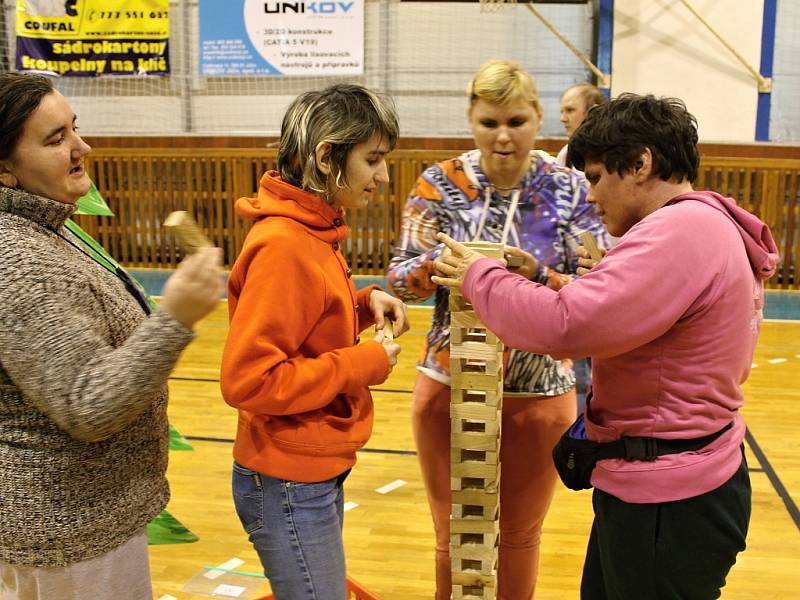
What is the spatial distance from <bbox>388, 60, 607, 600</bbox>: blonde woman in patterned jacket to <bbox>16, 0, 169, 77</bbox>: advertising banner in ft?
23.8

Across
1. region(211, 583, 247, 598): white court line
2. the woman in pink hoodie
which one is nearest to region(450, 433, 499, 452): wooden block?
the woman in pink hoodie

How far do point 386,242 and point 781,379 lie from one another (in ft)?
12.8

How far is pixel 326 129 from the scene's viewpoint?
5.24ft

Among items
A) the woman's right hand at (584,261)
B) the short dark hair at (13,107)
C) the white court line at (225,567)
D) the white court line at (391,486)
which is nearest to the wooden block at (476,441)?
the woman's right hand at (584,261)

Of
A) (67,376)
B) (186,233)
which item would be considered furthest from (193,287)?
(67,376)

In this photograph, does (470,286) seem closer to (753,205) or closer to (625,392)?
(625,392)

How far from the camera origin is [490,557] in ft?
6.63

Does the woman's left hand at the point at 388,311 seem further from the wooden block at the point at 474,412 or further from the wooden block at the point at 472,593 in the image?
the wooden block at the point at 472,593

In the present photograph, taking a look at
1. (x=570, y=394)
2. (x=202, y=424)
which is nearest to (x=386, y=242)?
(x=202, y=424)

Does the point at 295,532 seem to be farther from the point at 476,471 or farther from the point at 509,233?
the point at 509,233

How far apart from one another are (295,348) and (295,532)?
354 mm

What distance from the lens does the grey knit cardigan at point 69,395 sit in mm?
1244

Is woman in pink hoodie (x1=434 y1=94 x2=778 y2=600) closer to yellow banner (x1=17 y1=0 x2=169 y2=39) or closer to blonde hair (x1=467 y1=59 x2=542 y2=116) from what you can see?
blonde hair (x1=467 y1=59 x2=542 y2=116)

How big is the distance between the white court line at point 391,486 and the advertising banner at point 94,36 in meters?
6.31
